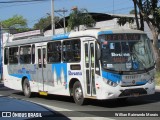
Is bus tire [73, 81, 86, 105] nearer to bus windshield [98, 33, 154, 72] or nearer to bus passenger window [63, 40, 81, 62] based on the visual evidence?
bus passenger window [63, 40, 81, 62]

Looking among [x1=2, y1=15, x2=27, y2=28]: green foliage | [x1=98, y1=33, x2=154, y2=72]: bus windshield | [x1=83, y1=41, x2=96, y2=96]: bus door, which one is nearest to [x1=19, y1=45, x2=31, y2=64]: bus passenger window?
[x1=83, y1=41, x2=96, y2=96]: bus door

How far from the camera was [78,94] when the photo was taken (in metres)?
14.8

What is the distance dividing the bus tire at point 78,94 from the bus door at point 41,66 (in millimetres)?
2897

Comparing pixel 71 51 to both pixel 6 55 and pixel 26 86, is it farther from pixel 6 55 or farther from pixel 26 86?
pixel 6 55

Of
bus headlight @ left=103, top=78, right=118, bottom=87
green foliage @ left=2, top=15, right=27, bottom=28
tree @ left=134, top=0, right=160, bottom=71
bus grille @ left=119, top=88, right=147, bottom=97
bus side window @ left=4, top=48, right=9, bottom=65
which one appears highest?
green foliage @ left=2, top=15, right=27, bottom=28

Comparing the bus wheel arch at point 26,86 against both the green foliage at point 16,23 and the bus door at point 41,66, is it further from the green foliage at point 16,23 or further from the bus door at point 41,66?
the green foliage at point 16,23

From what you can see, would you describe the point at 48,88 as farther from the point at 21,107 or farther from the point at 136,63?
the point at 21,107

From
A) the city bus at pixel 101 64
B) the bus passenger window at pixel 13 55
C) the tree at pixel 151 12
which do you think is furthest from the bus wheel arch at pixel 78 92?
the tree at pixel 151 12

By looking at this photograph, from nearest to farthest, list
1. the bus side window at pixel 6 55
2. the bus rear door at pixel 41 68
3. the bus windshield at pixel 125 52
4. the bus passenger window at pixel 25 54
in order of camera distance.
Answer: the bus windshield at pixel 125 52
the bus rear door at pixel 41 68
the bus passenger window at pixel 25 54
the bus side window at pixel 6 55

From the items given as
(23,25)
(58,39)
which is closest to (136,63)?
(58,39)

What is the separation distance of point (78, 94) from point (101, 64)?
5.79ft

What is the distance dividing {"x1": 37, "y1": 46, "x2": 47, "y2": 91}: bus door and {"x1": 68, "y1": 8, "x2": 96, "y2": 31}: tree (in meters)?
31.1

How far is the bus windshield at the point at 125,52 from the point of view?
13.8m

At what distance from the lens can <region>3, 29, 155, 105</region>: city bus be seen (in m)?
13.7
